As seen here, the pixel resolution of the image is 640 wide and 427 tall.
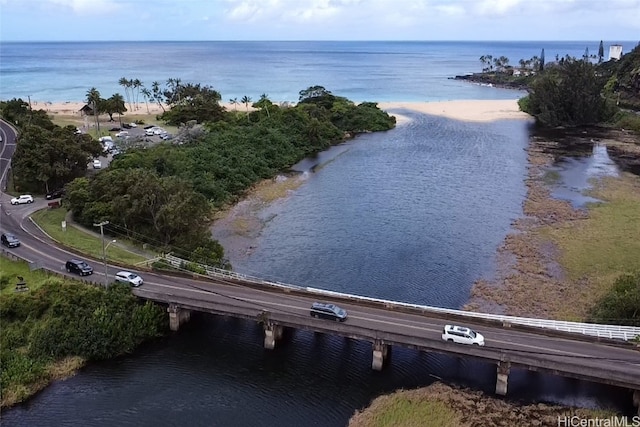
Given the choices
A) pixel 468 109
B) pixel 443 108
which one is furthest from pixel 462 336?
pixel 443 108

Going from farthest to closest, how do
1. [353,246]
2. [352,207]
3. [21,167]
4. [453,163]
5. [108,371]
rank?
1. [453,163]
2. [352,207]
3. [21,167]
4. [353,246]
5. [108,371]

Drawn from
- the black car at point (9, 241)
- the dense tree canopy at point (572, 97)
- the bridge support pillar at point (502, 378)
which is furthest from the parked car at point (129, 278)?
the dense tree canopy at point (572, 97)

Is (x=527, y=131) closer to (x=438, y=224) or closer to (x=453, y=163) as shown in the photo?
(x=453, y=163)

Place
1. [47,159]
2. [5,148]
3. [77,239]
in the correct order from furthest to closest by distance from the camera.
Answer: [5,148]
[47,159]
[77,239]

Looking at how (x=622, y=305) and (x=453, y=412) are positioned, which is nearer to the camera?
(x=453, y=412)

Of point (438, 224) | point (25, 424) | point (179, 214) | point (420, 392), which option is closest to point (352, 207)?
point (438, 224)

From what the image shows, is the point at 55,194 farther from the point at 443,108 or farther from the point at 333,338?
the point at 443,108

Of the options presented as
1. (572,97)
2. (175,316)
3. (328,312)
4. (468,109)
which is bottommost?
(175,316)

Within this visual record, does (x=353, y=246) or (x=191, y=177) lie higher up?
(x=191, y=177)
